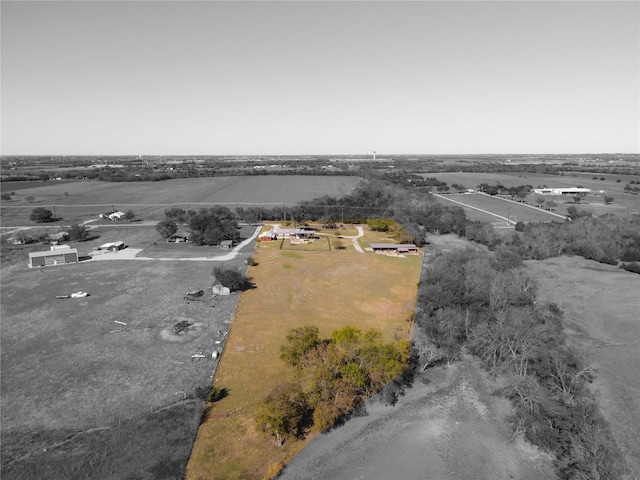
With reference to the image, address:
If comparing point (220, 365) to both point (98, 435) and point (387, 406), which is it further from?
point (387, 406)

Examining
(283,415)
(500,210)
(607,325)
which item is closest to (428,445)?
(283,415)

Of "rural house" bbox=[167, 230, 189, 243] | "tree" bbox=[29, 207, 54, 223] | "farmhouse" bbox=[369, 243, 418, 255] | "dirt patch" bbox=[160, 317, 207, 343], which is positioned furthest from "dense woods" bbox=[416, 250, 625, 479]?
"tree" bbox=[29, 207, 54, 223]

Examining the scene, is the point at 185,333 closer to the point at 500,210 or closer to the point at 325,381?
the point at 325,381

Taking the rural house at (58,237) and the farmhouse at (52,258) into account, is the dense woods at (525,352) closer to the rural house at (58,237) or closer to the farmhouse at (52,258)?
the farmhouse at (52,258)

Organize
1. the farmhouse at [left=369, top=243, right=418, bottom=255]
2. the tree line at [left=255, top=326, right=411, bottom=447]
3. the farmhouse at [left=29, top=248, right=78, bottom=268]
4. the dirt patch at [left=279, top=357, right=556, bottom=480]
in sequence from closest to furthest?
1. the dirt patch at [left=279, top=357, right=556, bottom=480]
2. the tree line at [left=255, top=326, right=411, bottom=447]
3. the farmhouse at [left=29, top=248, right=78, bottom=268]
4. the farmhouse at [left=369, top=243, right=418, bottom=255]

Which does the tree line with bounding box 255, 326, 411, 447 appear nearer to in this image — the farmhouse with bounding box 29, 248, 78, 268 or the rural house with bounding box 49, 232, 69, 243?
the farmhouse with bounding box 29, 248, 78, 268

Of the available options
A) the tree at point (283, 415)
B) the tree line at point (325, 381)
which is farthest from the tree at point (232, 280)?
the tree at point (283, 415)
